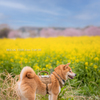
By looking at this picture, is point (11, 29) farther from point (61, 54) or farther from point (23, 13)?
point (61, 54)

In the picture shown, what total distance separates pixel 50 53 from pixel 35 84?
1.74 m

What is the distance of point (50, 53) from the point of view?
353cm

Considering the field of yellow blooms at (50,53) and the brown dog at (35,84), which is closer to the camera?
the brown dog at (35,84)

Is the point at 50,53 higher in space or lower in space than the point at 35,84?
higher

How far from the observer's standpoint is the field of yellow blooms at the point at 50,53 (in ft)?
10.7

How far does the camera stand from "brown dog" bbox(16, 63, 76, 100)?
5.88ft

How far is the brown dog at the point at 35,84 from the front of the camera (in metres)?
1.79

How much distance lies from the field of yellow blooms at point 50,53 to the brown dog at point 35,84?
118cm

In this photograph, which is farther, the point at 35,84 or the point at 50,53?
the point at 50,53

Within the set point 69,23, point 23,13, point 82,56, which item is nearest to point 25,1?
point 23,13

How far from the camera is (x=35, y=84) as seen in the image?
73.4 inches

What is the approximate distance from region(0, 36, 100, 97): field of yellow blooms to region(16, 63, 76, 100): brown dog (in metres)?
1.18

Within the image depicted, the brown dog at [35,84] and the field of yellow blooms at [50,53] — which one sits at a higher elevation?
the field of yellow blooms at [50,53]

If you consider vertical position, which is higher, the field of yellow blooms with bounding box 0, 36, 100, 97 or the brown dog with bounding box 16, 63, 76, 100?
the field of yellow blooms with bounding box 0, 36, 100, 97
